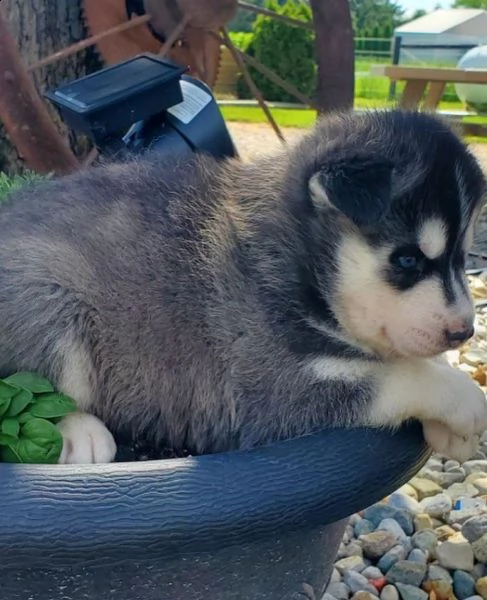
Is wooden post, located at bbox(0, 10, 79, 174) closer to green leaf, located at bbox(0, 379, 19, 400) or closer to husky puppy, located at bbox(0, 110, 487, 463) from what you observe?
husky puppy, located at bbox(0, 110, 487, 463)

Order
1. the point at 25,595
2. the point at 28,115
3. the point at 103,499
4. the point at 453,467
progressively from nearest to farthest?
the point at 103,499
the point at 25,595
the point at 28,115
the point at 453,467

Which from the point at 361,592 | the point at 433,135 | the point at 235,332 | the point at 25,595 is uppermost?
the point at 433,135

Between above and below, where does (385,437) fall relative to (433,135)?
below

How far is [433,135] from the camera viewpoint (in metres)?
1.61

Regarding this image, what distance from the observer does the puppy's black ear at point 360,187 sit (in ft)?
4.73

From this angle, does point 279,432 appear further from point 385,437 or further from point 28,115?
point 28,115

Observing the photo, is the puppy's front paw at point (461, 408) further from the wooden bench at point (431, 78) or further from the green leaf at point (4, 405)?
the wooden bench at point (431, 78)

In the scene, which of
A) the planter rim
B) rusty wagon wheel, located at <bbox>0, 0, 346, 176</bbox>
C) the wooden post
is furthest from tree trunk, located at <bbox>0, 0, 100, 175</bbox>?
the planter rim

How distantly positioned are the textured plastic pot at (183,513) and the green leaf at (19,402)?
0.22 metres

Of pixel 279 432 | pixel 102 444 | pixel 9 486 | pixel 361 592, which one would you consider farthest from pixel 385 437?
pixel 361 592

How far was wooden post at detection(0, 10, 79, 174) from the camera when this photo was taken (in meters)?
2.69

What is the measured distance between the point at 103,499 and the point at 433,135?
819 millimetres

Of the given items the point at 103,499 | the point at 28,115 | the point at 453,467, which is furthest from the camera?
the point at 453,467

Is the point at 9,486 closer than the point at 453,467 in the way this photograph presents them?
Yes
